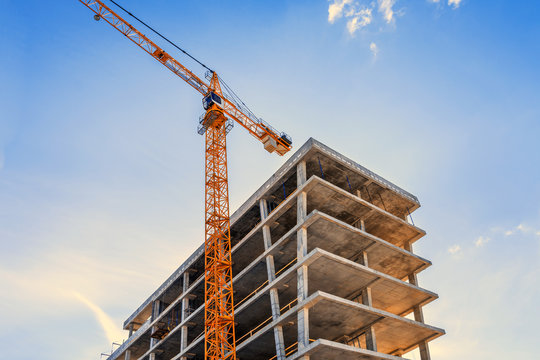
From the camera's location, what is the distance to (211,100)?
173 feet

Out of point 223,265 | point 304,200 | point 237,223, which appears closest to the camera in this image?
point 304,200

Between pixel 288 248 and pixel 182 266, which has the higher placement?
pixel 182 266

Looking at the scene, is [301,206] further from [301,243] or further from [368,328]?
[368,328]

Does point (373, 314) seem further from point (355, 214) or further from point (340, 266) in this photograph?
point (355, 214)

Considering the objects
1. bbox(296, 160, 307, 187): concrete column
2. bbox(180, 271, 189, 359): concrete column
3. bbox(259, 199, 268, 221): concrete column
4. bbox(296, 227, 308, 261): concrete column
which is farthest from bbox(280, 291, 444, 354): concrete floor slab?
bbox(180, 271, 189, 359): concrete column

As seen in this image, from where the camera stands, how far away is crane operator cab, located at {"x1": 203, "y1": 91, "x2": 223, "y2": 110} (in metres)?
52.8

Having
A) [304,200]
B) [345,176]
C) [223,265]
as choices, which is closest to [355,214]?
[345,176]

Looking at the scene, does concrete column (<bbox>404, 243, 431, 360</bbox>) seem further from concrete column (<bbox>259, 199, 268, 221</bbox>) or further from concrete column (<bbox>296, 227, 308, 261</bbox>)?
concrete column (<bbox>259, 199, 268, 221</bbox>)

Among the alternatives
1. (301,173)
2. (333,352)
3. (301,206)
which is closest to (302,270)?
(301,206)

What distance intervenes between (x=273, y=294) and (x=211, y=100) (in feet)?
79.8

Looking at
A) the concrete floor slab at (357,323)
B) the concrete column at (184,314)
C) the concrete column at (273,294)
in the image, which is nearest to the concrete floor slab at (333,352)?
the concrete column at (273,294)

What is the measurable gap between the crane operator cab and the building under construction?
1292 centimetres

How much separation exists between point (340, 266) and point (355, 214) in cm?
718

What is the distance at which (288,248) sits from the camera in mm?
38781
